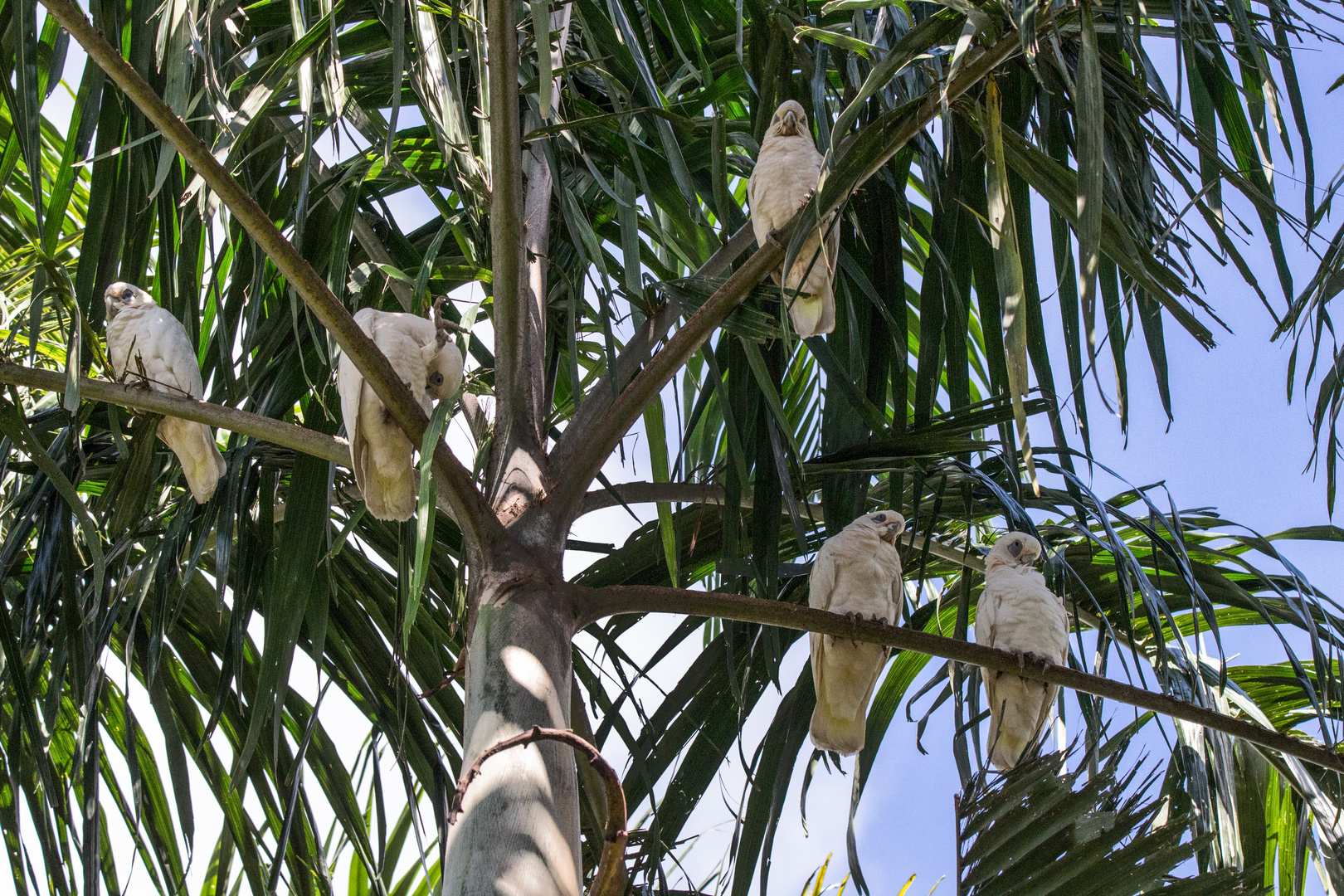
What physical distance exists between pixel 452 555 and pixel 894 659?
1.11 m

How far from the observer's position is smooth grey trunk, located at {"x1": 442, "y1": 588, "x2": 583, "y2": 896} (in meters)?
1.46

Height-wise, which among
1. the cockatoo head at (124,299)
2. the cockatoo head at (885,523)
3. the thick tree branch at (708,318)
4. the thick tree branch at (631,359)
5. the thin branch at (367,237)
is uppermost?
the cockatoo head at (124,299)

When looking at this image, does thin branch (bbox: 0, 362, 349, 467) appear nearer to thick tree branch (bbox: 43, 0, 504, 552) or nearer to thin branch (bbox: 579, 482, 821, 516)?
thick tree branch (bbox: 43, 0, 504, 552)

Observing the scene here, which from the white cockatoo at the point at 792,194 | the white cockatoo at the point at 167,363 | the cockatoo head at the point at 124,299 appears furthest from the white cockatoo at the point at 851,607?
the cockatoo head at the point at 124,299

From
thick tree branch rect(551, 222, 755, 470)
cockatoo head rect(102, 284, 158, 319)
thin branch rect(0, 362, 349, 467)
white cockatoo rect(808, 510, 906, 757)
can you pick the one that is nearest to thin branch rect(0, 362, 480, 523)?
thin branch rect(0, 362, 349, 467)

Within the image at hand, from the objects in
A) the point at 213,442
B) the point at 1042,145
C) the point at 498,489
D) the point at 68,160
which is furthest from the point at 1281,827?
the point at 68,160

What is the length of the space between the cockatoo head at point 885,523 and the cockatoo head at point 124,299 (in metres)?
1.75

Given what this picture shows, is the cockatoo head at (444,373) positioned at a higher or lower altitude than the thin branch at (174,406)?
higher

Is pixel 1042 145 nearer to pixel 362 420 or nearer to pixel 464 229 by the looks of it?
pixel 464 229

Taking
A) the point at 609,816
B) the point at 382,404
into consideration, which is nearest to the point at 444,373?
the point at 382,404

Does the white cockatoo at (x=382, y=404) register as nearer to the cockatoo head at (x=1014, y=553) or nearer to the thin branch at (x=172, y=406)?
the thin branch at (x=172, y=406)

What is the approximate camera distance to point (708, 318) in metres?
1.78

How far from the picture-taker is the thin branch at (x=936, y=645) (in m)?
1.76

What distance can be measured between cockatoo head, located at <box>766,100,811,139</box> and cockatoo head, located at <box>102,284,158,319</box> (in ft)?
5.02
